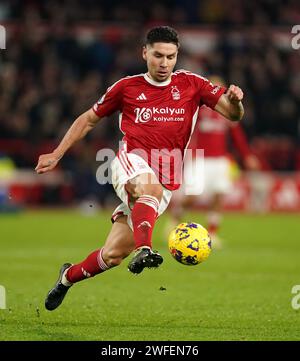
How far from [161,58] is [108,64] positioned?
14049 mm

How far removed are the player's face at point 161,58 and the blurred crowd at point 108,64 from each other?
41.4 ft

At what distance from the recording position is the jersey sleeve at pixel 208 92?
7273mm

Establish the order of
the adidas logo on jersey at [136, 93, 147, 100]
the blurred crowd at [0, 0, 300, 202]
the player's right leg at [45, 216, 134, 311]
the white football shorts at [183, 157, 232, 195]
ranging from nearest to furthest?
the player's right leg at [45, 216, 134, 311] < the adidas logo on jersey at [136, 93, 147, 100] < the white football shorts at [183, 157, 232, 195] < the blurred crowd at [0, 0, 300, 202]

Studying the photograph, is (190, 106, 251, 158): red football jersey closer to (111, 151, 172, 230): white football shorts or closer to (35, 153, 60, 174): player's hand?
(111, 151, 172, 230): white football shorts

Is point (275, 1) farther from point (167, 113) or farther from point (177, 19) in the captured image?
point (167, 113)

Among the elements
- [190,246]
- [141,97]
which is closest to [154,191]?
[190,246]

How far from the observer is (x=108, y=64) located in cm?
2094

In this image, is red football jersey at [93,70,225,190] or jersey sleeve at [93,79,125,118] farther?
jersey sleeve at [93,79,125,118]

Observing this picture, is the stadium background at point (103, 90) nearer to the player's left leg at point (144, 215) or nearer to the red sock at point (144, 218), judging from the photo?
the player's left leg at point (144, 215)

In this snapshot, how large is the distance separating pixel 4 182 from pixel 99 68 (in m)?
3.59

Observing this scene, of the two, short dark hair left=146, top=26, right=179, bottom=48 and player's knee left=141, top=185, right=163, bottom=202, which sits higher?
short dark hair left=146, top=26, right=179, bottom=48

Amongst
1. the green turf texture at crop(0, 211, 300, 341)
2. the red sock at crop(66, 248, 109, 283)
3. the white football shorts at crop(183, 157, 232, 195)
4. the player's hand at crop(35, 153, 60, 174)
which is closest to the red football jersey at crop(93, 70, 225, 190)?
the player's hand at crop(35, 153, 60, 174)

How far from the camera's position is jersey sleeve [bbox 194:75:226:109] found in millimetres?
7273

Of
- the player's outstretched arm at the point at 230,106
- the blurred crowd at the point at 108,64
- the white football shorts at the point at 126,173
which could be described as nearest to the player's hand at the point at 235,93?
the player's outstretched arm at the point at 230,106
